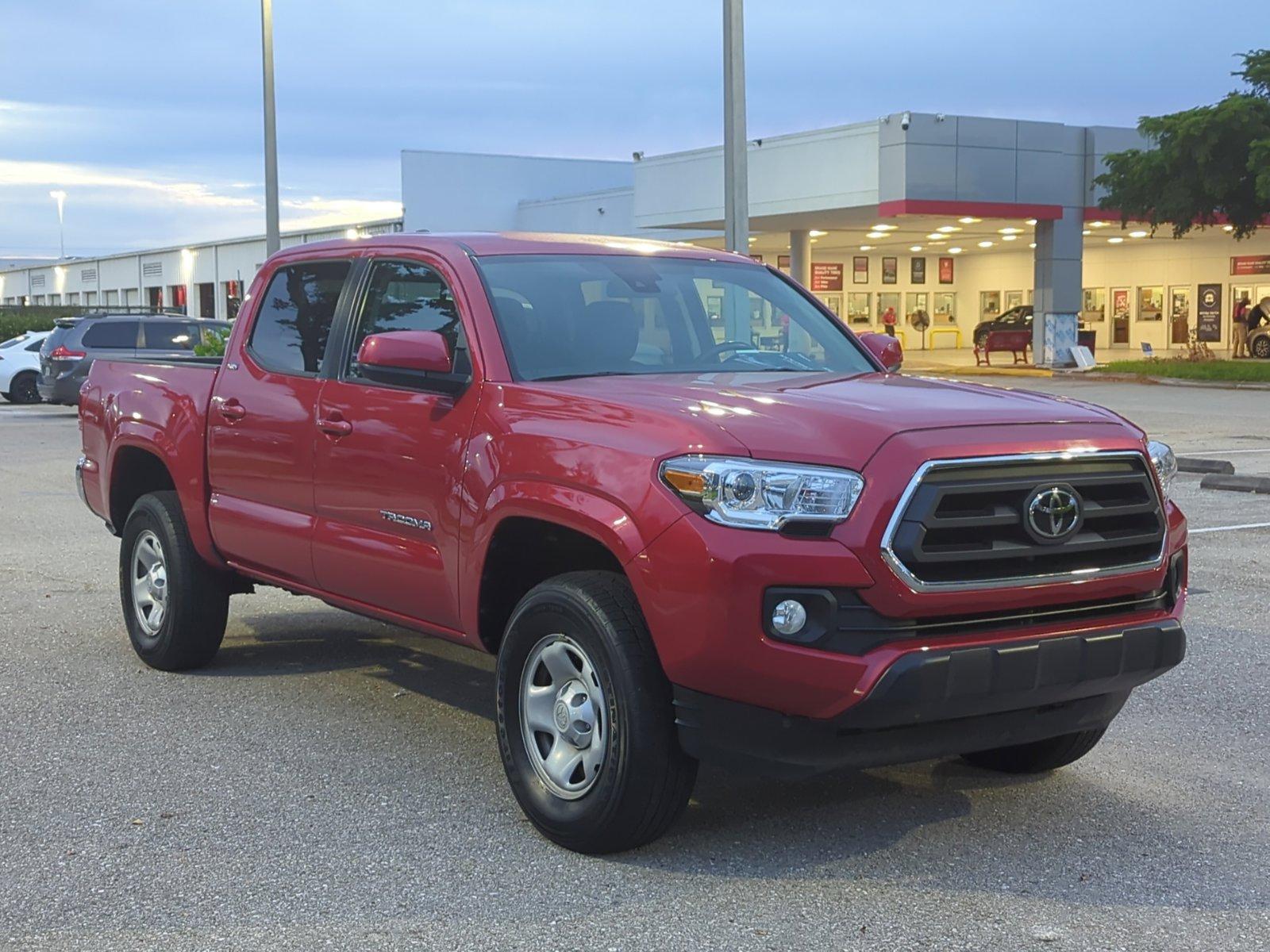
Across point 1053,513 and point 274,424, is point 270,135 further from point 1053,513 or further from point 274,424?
point 1053,513

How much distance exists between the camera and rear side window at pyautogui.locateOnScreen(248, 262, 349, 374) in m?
6.55

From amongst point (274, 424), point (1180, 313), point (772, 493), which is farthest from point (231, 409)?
point (1180, 313)

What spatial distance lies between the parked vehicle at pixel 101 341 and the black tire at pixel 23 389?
5716 mm

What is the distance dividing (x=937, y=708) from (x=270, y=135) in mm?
23276

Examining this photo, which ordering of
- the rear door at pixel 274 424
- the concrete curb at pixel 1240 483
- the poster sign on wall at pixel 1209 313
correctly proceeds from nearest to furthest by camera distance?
the rear door at pixel 274 424, the concrete curb at pixel 1240 483, the poster sign on wall at pixel 1209 313

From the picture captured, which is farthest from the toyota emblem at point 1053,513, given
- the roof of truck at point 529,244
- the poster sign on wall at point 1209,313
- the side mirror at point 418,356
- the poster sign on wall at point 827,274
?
the poster sign on wall at point 827,274

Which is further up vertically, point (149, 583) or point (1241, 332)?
point (1241, 332)

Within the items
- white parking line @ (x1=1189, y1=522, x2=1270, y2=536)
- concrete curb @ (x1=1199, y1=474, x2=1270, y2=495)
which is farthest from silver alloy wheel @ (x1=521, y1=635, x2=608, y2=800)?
concrete curb @ (x1=1199, y1=474, x2=1270, y2=495)

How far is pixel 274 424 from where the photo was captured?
21.4 feet

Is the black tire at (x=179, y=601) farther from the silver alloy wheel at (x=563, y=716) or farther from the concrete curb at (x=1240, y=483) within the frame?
the concrete curb at (x=1240, y=483)

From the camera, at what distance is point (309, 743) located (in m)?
6.16

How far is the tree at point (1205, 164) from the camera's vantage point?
34938 millimetres

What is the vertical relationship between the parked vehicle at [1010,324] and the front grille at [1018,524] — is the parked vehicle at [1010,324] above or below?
above

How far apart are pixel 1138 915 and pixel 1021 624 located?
86cm
